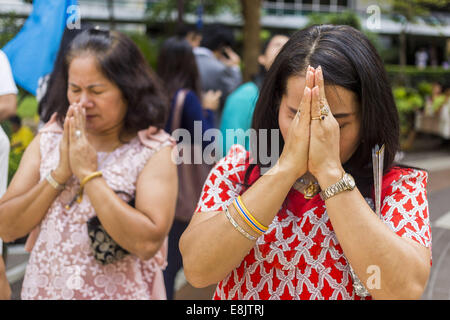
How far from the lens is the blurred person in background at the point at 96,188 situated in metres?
1.77

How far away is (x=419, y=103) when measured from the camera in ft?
35.2

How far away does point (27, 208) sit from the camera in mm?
1791

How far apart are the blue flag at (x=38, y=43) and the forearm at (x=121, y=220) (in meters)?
0.94

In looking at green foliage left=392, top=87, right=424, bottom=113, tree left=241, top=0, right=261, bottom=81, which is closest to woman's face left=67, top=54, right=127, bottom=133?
tree left=241, top=0, right=261, bottom=81

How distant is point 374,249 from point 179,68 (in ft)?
8.44

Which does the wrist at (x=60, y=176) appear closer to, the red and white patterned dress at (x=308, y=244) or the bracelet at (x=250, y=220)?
the red and white patterned dress at (x=308, y=244)

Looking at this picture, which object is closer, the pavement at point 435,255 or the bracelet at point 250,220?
the bracelet at point 250,220

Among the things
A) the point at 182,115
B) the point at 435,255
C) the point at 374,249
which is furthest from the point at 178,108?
the point at 435,255

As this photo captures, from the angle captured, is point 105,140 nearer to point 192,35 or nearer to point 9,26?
point 9,26

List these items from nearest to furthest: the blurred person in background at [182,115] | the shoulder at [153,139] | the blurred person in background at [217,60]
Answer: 1. the shoulder at [153,139]
2. the blurred person in background at [182,115]
3. the blurred person in background at [217,60]

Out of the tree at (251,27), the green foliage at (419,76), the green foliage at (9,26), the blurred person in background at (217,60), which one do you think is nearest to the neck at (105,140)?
the green foliage at (9,26)

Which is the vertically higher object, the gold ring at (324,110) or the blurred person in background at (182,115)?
the gold ring at (324,110)

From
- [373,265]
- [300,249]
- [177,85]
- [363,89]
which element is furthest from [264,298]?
[177,85]

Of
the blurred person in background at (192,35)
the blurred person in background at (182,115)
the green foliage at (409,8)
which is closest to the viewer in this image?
the blurred person in background at (182,115)
